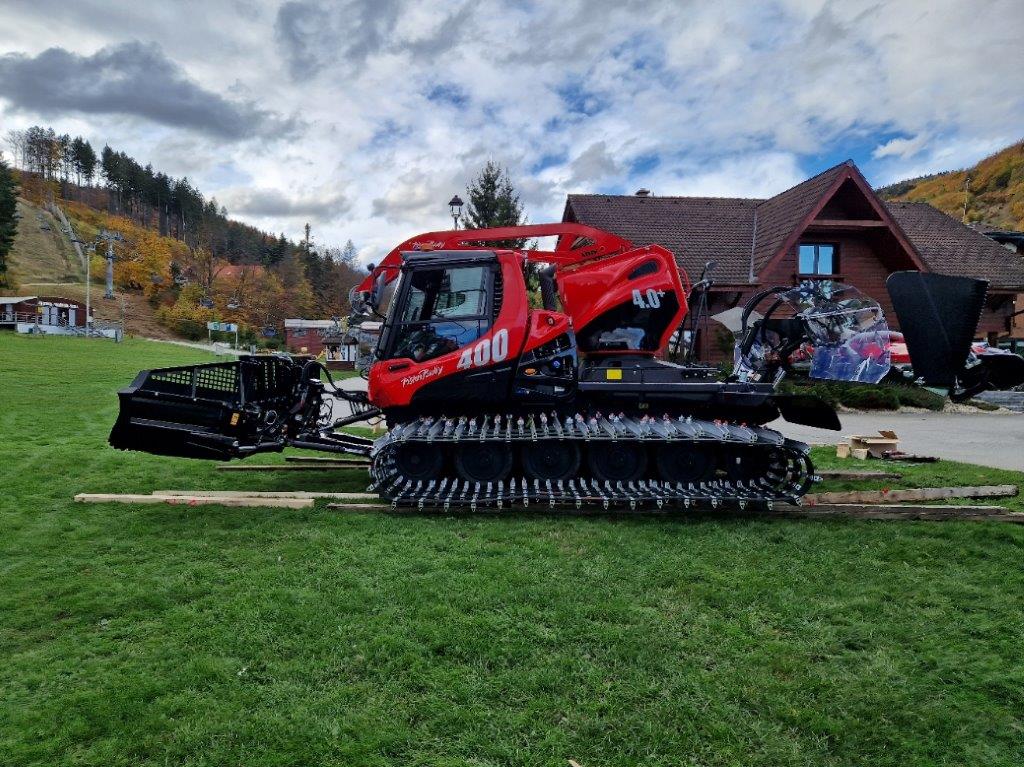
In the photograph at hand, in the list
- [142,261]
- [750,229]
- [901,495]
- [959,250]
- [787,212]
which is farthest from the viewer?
[142,261]

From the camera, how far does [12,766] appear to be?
2.68m

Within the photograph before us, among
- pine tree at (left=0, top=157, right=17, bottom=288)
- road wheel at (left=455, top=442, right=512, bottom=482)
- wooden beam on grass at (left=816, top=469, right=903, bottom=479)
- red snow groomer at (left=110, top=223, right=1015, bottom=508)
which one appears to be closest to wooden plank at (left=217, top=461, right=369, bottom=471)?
red snow groomer at (left=110, top=223, right=1015, bottom=508)

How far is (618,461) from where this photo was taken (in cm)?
705

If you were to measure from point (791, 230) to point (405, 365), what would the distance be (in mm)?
Answer: 18937

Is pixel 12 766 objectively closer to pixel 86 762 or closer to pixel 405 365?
pixel 86 762

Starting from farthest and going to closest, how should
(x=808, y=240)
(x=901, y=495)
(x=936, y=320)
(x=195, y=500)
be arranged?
(x=808, y=240) → (x=901, y=495) → (x=195, y=500) → (x=936, y=320)

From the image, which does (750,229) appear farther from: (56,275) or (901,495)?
(56,275)

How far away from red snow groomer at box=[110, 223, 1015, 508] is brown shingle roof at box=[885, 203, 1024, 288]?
20.6 metres

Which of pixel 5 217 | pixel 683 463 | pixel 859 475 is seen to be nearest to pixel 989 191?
pixel 859 475

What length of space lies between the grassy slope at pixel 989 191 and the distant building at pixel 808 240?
52.9m

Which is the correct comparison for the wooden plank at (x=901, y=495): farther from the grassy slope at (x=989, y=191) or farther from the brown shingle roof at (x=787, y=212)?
the grassy slope at (x=989, y=191)

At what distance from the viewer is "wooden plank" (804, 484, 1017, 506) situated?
23.2ft

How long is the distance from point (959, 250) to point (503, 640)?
28849 millimetres

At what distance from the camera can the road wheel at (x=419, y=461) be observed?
22.8ft
